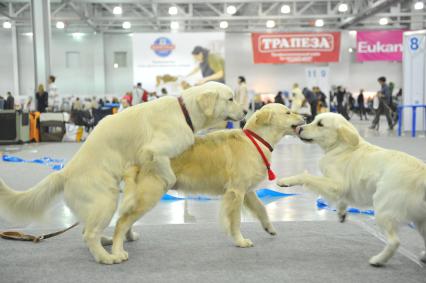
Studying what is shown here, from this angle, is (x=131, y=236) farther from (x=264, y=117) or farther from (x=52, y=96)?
(x=52, y=96)

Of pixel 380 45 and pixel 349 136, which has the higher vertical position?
pixel 380 45

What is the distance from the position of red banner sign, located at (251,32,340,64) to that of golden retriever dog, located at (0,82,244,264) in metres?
20.8

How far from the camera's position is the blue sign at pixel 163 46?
19.8 metres

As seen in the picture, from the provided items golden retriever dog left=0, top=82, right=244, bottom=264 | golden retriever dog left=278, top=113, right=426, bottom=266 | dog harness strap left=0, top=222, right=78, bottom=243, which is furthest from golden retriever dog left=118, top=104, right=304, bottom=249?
dog harness strap left=0, top=222, right=78, bottom=243

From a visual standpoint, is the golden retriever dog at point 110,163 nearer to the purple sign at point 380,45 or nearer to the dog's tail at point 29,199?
the dog's tail at point 29,199

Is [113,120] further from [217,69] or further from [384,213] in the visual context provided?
[217,69]

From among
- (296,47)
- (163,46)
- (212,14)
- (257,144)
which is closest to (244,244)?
(257,144)

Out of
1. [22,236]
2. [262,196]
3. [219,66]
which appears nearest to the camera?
[22,236]

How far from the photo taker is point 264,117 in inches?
141

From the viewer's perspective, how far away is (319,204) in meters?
5.26

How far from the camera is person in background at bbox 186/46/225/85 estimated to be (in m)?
18.6

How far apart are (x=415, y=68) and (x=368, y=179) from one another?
549 inches

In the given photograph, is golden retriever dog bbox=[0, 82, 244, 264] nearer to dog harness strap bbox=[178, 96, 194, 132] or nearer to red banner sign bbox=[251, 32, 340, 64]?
dog harness strap bbox=[178, 96, 194, 132]

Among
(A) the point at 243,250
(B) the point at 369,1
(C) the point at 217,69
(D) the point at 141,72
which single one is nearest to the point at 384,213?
(A) the point at 243,250
